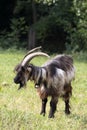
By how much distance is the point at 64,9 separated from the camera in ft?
93.4

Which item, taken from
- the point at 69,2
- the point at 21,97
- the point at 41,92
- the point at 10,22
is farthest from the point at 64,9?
the point at 41,92

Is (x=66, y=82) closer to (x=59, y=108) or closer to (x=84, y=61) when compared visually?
(x=59, y=108)

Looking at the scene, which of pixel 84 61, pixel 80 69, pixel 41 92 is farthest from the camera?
pixel 84 61

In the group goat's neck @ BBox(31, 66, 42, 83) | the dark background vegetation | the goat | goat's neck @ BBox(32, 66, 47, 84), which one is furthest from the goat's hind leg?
the dark background vegetation

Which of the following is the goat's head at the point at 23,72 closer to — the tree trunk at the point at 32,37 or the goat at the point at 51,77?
the goat at the point at 51,77

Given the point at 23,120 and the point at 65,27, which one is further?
the point at 65,27

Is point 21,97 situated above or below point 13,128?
below

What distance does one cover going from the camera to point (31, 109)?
10141 millimetres

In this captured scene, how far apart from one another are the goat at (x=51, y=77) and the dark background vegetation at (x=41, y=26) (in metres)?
16.4

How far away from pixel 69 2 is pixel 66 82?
61.8ft

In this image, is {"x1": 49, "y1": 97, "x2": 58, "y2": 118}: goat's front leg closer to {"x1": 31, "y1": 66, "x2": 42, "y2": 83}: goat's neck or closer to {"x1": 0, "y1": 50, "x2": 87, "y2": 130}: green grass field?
{"x1": 0, "y1": 50, "x2": 87, "y2": 130}: green grass field

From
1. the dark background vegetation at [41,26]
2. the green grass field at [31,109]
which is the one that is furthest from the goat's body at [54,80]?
the dark background vegetation at [41,26]

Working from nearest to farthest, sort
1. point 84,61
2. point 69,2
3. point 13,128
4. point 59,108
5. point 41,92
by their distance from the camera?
1. point 13,128
2. point 41,92
3. point 59,108
4. point 84,61
5. point 69,2

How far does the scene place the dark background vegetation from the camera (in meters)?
28.2
